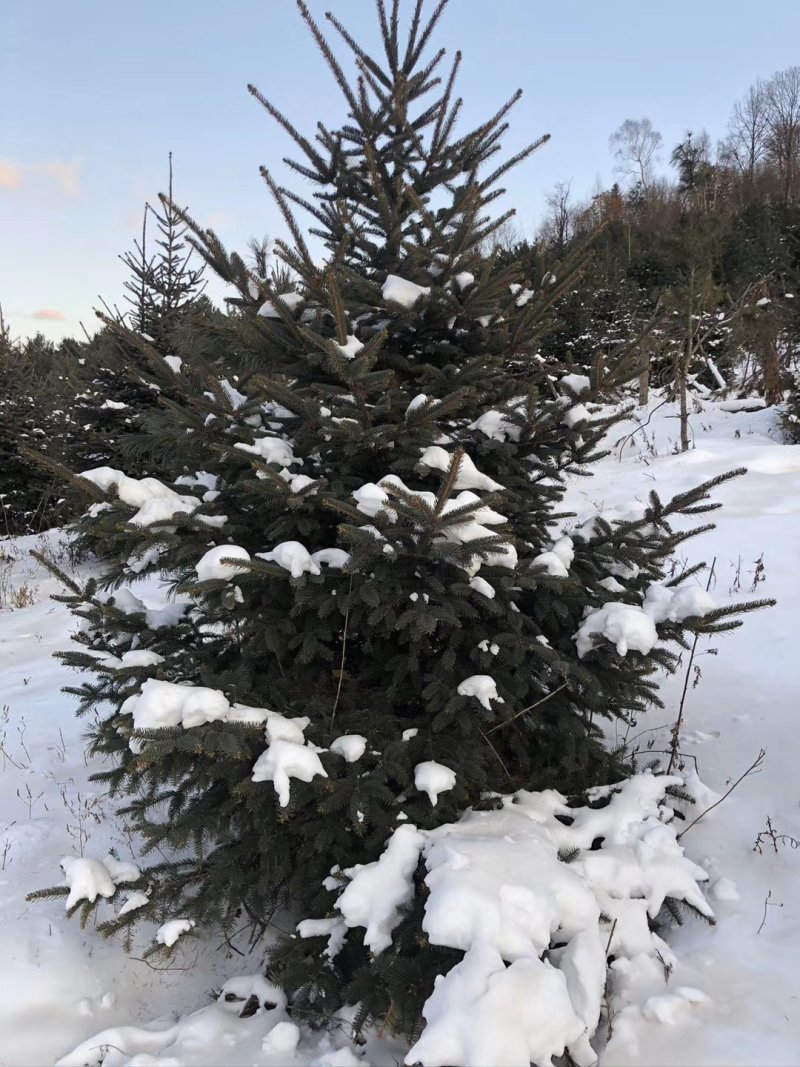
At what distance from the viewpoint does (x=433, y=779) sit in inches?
93.4

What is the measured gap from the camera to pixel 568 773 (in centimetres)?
303

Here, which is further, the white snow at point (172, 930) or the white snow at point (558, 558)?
the white snow at point (558, 558)

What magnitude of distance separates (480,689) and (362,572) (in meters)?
0.60

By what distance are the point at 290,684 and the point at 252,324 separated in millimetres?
1456

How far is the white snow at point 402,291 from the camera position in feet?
8.73

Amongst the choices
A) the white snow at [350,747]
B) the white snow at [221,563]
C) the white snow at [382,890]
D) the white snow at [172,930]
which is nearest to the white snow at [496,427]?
the white snow at [221,563]

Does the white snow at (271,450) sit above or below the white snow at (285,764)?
above

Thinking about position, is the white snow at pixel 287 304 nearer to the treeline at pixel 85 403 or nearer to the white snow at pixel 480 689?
the white snow at pixel 480 689

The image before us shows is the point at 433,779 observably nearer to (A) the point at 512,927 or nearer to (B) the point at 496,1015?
(A) the point at 512,927

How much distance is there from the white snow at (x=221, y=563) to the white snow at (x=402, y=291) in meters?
1.17

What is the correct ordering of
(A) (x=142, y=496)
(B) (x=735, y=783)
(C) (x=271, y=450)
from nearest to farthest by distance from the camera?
(A) (x=142, y=496) → (C) (x=271, y=450) → (B) (x=735, y=783)

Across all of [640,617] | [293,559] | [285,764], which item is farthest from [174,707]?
[640,617]

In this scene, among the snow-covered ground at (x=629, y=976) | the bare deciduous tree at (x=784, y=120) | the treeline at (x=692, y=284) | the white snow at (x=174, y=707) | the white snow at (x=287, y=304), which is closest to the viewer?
the white snow at (x=174, y=707)

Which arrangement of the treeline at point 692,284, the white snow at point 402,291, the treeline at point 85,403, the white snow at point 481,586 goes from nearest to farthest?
the white snow at point 481,586, the white snow at point 402,291, the treeline at point 692,284, the treeline at point 85,403
